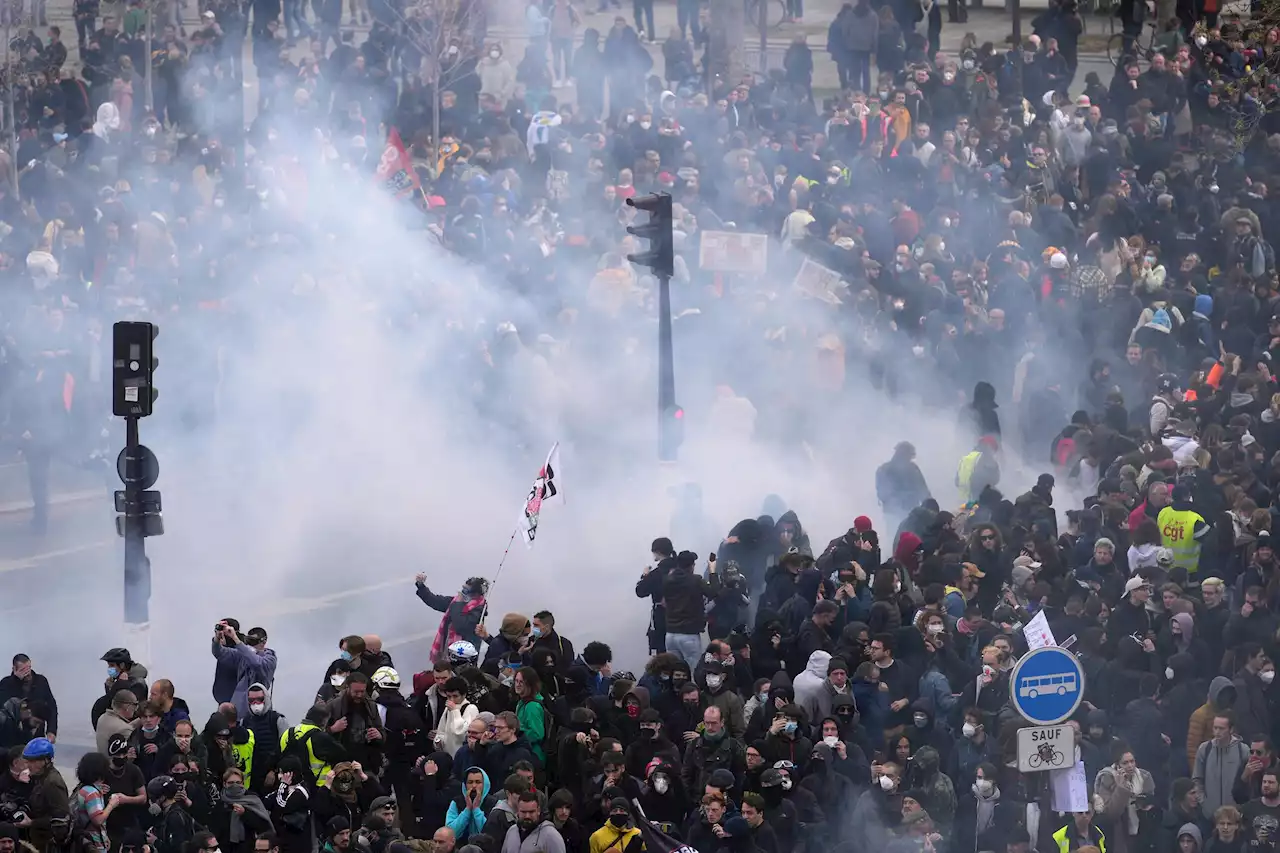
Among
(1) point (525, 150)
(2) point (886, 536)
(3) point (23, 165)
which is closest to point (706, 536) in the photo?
(2) point (886, 536)

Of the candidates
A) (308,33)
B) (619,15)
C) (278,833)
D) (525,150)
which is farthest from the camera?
(619,15)

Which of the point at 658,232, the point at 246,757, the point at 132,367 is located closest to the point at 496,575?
the point at 658,232

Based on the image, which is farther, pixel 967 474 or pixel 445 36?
pixel 445 36

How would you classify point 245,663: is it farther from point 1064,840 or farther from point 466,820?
point 1064,840

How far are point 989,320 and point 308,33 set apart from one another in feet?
39.0

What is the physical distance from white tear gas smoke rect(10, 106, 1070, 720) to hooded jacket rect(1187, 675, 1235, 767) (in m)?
6.43

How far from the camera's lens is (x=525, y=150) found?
95.4 ft

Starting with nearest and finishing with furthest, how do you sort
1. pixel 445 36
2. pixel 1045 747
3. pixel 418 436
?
pixel 1045 747, pixel 418 436, pixel 445 36

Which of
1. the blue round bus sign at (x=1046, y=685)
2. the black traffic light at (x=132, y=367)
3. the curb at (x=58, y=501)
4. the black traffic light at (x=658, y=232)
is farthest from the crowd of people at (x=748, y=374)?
the black traffic light at (x=658, y=232)

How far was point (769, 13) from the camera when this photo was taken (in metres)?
37.8

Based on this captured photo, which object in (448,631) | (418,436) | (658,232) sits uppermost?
(658,232)

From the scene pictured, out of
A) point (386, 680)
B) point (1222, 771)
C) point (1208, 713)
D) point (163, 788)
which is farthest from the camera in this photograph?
point (1208, 713)

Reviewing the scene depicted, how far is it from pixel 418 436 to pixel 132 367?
697cm

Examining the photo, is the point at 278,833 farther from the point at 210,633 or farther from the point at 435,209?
the point at 435,209
